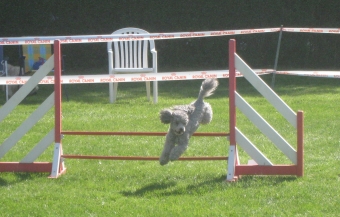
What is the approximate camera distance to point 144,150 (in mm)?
7488

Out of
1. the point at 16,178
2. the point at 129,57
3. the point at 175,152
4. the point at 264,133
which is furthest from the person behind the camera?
the point at 129,57

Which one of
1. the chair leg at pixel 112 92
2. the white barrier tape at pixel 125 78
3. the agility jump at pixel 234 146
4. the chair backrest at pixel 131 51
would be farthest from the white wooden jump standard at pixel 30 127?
the chair backrest at pixel 131 51

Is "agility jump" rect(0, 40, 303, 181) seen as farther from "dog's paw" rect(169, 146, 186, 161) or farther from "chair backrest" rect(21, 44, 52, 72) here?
"chair backrest" rect(21, 44, 52, 72)

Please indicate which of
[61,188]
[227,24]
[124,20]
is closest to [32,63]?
[124,20]

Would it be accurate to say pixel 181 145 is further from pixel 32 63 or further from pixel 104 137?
pixel 32 63

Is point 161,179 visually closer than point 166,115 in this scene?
No

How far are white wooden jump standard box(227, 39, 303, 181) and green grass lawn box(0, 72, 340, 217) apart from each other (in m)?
0.08

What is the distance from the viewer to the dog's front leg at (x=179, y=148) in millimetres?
5984

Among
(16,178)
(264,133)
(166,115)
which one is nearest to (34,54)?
(16,178)

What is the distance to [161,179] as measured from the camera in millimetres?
6199

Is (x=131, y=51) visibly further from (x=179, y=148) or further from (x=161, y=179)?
(x=179, y=148)

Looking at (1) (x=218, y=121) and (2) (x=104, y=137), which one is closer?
(2) (x=104, y=137)

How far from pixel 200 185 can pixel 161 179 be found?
448mm

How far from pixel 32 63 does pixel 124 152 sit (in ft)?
18.4
